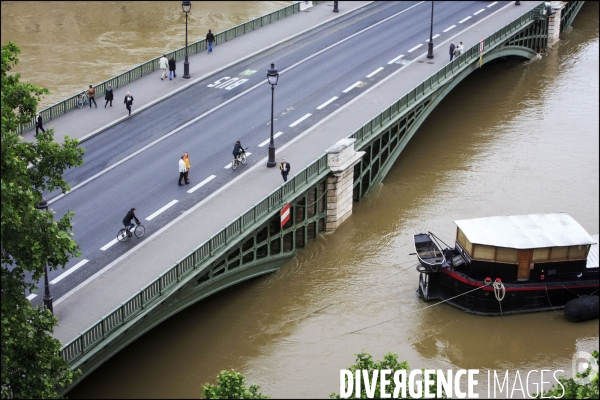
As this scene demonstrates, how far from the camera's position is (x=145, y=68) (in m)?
59.0

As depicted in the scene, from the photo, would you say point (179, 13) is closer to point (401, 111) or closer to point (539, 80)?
point (539, 80)

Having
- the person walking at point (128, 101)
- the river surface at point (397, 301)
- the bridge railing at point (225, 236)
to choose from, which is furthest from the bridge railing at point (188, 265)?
the person walking at point (128, 101)

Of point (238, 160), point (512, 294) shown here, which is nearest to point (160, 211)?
point (238, 160)

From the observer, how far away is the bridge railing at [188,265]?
33781 mm

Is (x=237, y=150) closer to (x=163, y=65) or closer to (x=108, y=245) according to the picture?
(x=108, y=245)

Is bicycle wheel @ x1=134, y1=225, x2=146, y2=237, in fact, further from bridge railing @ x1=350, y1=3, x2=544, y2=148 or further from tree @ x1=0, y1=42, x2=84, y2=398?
bridge railing @ x1=350, y1=3, x2=544, y2=148

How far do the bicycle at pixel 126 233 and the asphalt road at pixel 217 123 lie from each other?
0.29m

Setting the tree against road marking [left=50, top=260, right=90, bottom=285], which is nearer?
the tree

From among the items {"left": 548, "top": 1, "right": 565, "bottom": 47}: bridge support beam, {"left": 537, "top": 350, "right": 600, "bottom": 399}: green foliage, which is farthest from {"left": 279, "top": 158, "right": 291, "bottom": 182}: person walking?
{"left": 548, "top": 1, "right": 565, "bottom": 47}: bridge support beam

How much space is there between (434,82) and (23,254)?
32.2m

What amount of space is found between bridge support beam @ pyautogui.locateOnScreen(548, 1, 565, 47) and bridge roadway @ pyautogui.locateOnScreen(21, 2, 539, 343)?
310 cm

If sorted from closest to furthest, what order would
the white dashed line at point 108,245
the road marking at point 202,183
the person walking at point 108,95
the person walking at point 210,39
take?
the white dashed line at point 108,245 < the road marking at point 202,183 < the person walking at point 108,95 < the person walking at point 210,39

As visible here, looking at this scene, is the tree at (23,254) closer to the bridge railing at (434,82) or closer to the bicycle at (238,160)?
the bicycle at (238,160)

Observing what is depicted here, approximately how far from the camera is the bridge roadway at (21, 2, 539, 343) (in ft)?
130
